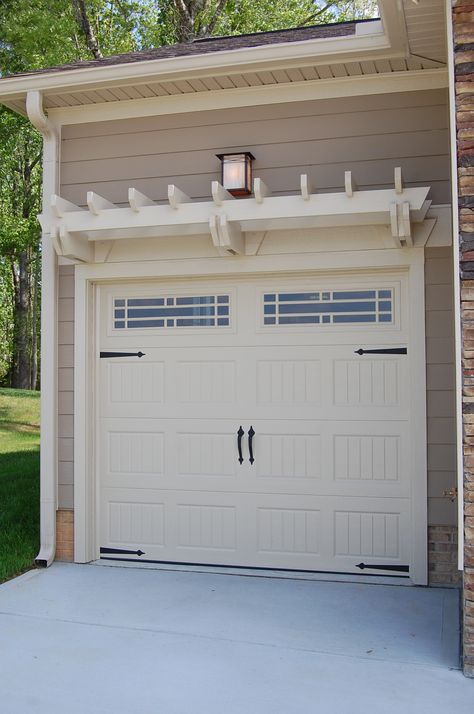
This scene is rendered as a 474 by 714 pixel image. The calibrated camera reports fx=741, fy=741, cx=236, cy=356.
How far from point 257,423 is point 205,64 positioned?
244 cm

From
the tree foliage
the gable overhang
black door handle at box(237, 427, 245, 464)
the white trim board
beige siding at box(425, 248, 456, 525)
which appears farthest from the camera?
the tree foliage

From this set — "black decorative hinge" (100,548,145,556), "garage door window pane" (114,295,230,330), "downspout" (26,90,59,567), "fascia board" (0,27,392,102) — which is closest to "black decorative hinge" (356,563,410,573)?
"black decorative hinge" (100,548,145,556)

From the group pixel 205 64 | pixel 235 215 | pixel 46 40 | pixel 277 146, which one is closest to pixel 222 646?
pixel 235 215

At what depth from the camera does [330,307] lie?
5117 millimetres

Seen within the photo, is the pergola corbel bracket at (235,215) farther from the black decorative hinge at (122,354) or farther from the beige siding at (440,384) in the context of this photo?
the black decorative hinge at (122,354)

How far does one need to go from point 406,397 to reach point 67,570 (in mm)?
2650

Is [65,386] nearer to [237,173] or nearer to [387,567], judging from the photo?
[237,173]

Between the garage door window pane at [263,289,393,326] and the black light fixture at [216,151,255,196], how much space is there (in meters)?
0.76

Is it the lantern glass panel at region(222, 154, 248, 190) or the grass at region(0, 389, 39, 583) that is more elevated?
the lantern glass panel at region(222, 154, 248, 190)

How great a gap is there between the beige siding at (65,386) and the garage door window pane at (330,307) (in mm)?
1476

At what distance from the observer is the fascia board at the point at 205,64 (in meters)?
4.59

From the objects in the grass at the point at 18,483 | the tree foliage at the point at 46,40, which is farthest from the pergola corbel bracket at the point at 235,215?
the tree foliage at the point at 46,40

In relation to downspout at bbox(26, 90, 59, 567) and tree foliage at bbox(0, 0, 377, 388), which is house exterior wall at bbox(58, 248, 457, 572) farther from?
tree foliage at bbox(0, 0, 377, 388)

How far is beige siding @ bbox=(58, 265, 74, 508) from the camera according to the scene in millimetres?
5473
